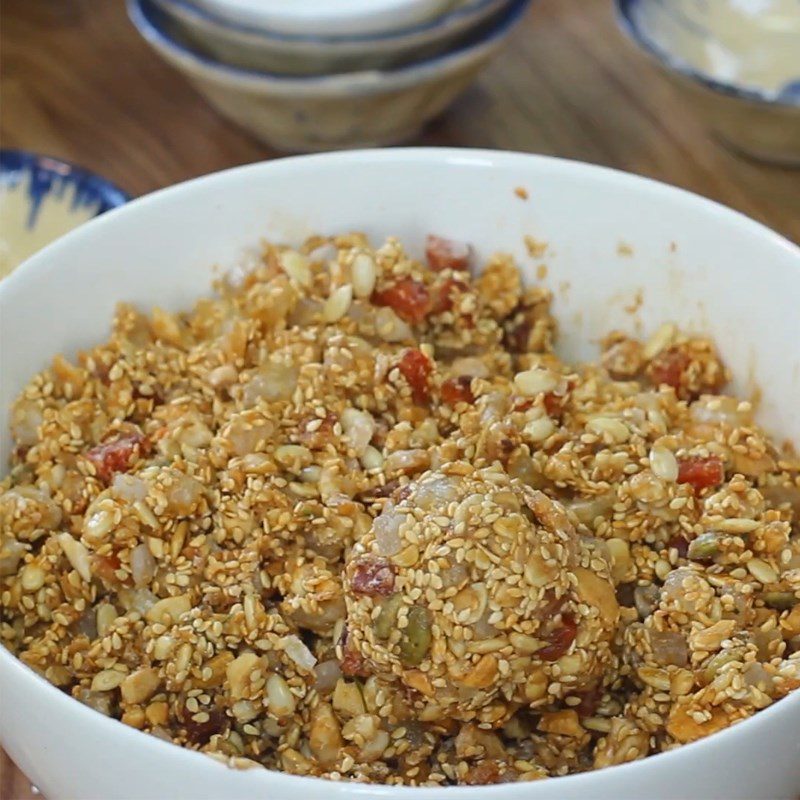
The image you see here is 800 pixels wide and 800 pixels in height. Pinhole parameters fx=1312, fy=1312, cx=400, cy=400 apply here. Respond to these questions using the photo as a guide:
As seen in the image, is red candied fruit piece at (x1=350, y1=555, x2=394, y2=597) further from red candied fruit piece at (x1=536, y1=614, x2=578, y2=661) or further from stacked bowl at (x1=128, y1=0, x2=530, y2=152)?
stacked bowl at (x1=128, y1=0, x2=530, y2=152)

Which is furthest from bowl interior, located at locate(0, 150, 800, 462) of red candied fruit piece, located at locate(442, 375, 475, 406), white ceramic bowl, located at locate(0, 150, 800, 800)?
red candied fruit piece, located at locate(442, 375, 475, 406)

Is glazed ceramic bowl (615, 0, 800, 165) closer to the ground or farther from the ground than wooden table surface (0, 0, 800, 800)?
farther from the ground

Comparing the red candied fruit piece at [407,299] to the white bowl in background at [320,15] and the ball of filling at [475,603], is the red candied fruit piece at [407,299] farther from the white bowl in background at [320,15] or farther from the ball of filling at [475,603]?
the white bowl in background at [320,15]

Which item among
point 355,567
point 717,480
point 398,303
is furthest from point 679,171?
point 355,567

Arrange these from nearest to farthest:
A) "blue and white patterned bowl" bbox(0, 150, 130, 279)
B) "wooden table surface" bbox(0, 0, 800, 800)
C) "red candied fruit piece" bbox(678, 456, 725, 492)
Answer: "red candied fruit piece" bbox(678, 456, 725, 492)
"blue and white patterned bowl" bbox(0, 150, 130, 279)
"wooden table surface" bbox(0, 0, 800, 800)

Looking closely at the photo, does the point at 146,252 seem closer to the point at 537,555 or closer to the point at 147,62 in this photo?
the point at 537,555
